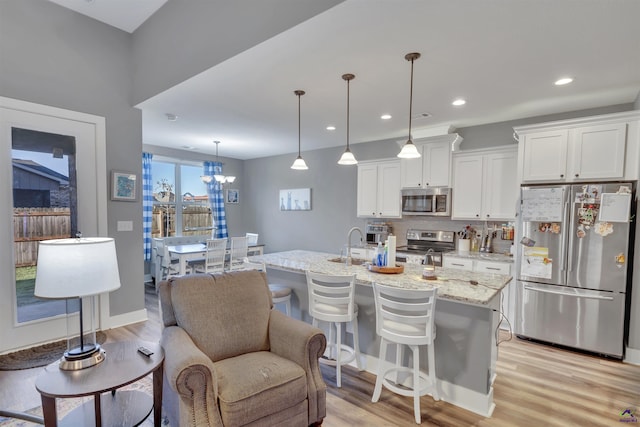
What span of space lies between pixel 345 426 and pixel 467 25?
2.79 meters

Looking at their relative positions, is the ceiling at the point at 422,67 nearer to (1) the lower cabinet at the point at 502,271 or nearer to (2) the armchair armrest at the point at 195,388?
(1) the lower cabinet at the point at 502,271

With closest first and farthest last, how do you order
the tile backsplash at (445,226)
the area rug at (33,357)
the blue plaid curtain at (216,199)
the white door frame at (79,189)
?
1. the area rug at (33,357)
2. the white door frame at (79,189)
3. the tile backsplash at (445,226)
4. the blue plaid curtain at (216,199)

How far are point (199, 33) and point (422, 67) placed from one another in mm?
2053

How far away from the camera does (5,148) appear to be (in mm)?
2992

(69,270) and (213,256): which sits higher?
(69,270)

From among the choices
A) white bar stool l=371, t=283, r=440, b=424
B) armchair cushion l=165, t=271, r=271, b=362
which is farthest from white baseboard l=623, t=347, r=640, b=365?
armchair cushion l=165, t=271, r=271, b=362

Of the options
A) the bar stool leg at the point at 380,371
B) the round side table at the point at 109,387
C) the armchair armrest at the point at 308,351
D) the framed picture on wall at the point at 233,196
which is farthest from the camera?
the framed picture on wall at the point at 233,196

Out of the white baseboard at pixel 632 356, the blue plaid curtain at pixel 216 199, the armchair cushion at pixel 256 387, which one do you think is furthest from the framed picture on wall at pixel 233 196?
the white baseboard at pixel 632 356

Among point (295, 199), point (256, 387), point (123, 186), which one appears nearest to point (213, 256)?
point (123, 186)

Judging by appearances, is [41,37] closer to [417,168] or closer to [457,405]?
[417,168]

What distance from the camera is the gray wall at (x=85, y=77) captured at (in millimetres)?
3027

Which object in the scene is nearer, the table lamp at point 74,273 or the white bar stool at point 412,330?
the table lamp at point 74,273

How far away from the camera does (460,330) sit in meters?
2.26

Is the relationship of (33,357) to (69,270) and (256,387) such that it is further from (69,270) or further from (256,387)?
(256,387)
